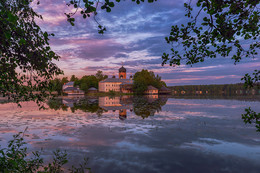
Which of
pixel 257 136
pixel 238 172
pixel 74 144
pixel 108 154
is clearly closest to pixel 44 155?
pixel 74 144

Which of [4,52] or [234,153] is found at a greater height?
[4,52]

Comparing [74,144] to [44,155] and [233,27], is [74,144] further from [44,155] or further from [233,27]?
[233,27]

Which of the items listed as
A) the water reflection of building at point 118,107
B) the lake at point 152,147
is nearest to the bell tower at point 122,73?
the water reflection of building at point 118,107

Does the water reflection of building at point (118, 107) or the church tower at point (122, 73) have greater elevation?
the church tower at point (122, 73)

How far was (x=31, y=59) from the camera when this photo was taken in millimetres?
4867

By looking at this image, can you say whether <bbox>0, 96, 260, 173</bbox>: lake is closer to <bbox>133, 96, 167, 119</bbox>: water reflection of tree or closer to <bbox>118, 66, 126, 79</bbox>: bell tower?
<bbox>133, 96, 167, 119</bbox>: water reflection of tree

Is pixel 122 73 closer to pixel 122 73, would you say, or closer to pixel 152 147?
pixel 122 73

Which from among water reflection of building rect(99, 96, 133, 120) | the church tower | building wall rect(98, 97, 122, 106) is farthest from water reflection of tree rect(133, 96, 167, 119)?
the church tower

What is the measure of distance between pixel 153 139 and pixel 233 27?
29.7ft

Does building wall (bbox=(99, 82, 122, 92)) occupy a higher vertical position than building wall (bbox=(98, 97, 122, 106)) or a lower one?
higher

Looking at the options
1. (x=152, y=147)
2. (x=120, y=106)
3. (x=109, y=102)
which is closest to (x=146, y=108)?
(x=120, y=106)

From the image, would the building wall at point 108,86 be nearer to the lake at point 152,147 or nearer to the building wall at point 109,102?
the building wall at point 109,102

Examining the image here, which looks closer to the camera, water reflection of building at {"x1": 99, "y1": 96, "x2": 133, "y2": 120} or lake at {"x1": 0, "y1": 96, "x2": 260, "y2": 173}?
lake at {"x1": 0, "y1": 96, "x2": 260, "y2": 173}

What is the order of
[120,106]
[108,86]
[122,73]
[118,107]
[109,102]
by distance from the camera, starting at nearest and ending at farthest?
[118,107] < [120,106] < [109,102] < [108,86] < [122,73]
